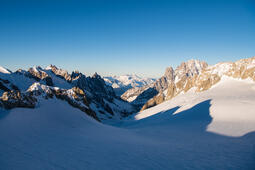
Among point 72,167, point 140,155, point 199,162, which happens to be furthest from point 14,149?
point 199,162

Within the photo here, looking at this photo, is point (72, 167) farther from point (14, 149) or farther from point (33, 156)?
point (14, 149)

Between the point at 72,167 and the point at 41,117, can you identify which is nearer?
the point at 72,167

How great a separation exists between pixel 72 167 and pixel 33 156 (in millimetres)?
3088

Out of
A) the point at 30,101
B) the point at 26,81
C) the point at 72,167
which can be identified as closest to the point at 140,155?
the point at 72,167

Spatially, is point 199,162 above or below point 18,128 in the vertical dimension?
below

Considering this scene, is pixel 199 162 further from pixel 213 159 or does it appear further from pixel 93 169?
pixel 93 169

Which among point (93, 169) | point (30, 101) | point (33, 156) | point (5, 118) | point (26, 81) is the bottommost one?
point (93, 169)

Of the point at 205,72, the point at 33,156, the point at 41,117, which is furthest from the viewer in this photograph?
the point at 205,72

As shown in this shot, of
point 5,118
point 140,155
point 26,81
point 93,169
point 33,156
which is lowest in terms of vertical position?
point 140,155

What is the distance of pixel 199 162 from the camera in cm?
915

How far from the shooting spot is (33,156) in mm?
8773

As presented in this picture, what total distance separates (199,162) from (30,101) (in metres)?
25.3

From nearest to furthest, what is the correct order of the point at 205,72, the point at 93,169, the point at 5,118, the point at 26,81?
the point at 93,169
the point at 5,118
the point at 26,81
the point at 205,72

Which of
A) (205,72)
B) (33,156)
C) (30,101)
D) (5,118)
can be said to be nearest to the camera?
(33,156)
